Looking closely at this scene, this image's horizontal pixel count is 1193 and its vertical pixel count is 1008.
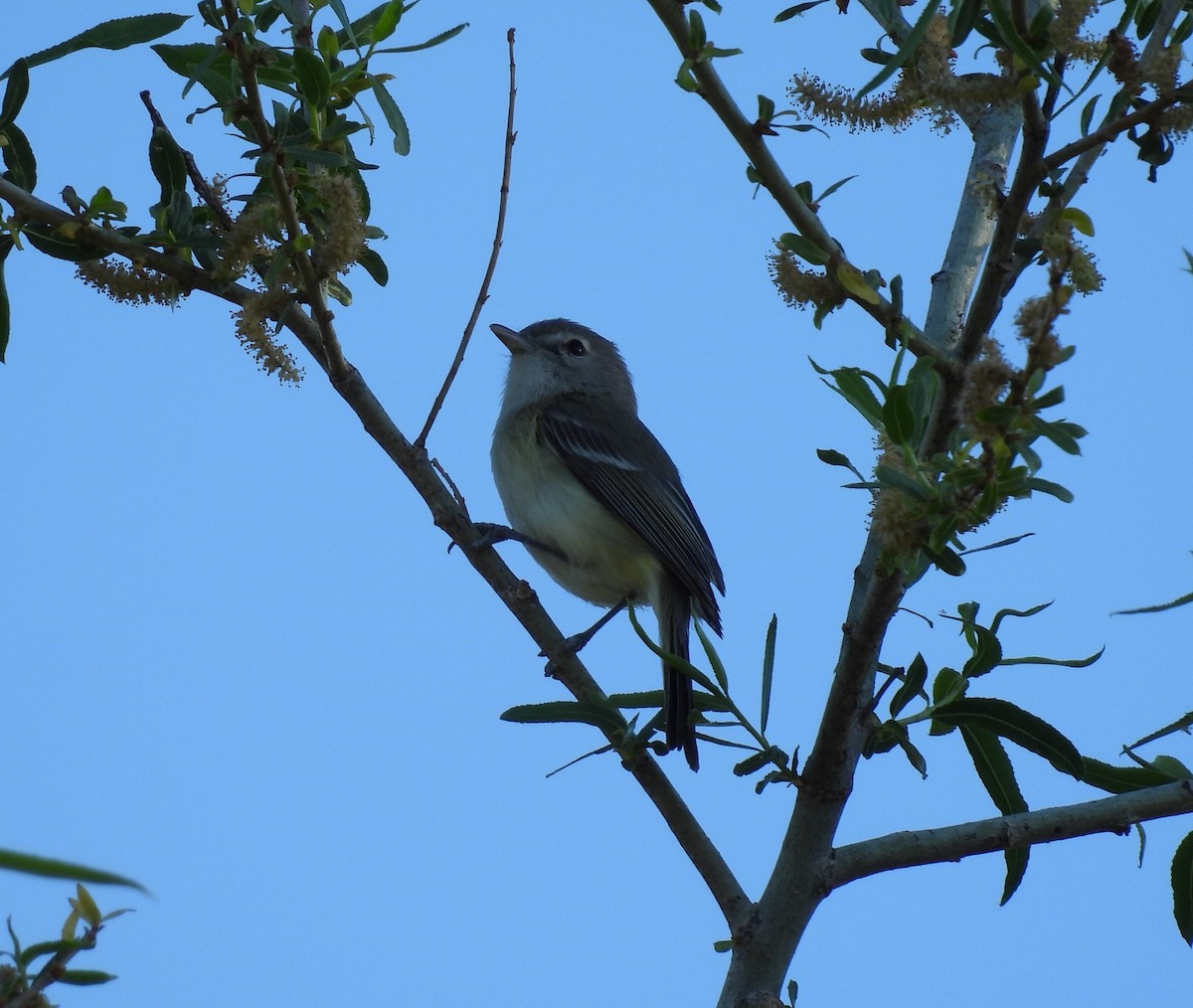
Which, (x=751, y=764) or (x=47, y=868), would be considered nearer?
(x=47, y=868)

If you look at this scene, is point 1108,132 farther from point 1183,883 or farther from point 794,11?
point 1183,883

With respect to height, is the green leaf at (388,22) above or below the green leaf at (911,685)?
above

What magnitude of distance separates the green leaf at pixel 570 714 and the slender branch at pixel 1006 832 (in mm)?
772

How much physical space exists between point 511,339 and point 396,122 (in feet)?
13.4

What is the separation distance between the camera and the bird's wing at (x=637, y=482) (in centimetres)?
611

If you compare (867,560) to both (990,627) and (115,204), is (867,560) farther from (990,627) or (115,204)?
(115,204)

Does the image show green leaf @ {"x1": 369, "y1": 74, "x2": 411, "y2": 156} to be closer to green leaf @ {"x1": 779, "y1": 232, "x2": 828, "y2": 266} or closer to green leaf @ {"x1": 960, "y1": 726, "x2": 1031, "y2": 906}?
green leaf @ {"x1": 779, "y1": 232, "x2": 828, "y2": 266}

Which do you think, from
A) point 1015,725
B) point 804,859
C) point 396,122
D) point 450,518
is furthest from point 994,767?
point 396,122

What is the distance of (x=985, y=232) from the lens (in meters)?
4.13

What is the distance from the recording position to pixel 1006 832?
10.1 ft

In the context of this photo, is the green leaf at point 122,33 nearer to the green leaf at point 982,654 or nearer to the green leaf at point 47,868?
the green leaf at point 982,654

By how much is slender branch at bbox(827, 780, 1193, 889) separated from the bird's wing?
2.84 m

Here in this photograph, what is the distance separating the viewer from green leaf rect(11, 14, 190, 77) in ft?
11.7

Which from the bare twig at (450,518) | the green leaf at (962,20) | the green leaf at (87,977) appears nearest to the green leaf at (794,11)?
the green leaf at (962,20)
